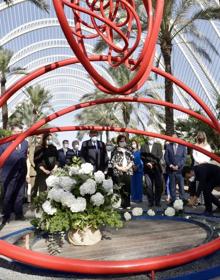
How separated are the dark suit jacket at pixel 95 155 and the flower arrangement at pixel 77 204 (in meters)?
3.05

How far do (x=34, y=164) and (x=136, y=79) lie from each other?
5.82 metres

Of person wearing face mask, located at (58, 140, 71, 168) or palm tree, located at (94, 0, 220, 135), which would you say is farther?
Answer: palm tree, located at (94, 0, 220, 135)

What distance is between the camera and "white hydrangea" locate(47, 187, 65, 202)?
5.49 m

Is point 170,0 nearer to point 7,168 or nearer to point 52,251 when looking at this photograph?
point 7,168

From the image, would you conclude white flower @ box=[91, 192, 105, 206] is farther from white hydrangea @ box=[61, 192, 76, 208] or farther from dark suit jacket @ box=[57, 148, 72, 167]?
dark suit jacket @ box=[57, 148, 72, 167]

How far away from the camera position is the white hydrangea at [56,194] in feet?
18.0

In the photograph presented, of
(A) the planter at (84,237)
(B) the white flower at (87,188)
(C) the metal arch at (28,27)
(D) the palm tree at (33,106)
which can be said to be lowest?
(A) the planter at (84,237)

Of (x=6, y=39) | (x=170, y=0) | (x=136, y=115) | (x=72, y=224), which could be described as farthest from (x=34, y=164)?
(x=6, y=39)

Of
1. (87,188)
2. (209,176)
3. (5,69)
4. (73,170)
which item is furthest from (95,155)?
(5,69)

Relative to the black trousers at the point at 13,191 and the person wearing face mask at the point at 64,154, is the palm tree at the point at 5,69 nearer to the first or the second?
the person wearing face mask at the point at 64,154

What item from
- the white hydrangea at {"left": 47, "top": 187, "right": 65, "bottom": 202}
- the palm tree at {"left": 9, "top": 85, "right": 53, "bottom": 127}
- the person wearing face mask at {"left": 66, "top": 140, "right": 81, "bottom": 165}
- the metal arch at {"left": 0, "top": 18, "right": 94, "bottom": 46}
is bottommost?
the white hydrangea at {"left": 47, "top": 187, "right": 65, "bottom": 202}

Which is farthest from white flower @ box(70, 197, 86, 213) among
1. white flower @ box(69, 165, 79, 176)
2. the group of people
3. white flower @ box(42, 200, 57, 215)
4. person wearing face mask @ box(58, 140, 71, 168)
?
person wearing face mask @ box(58, 140, 71, 168)

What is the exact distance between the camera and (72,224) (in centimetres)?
549

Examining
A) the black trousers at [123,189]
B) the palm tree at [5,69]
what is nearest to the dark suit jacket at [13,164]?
the black trousers at [123,189]
